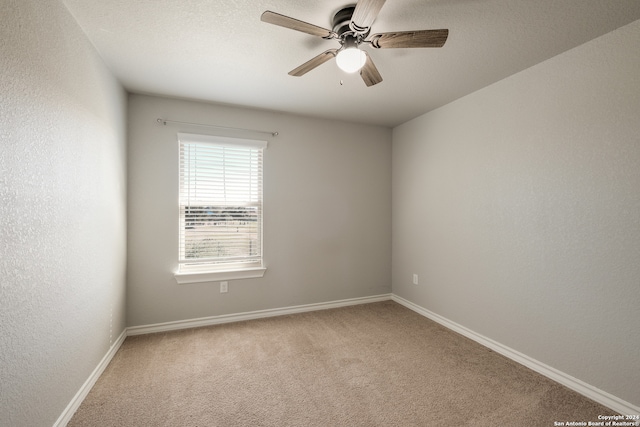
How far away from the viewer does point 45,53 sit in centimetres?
145

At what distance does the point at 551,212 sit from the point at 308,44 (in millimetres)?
2220

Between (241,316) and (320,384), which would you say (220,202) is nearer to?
(241,316)

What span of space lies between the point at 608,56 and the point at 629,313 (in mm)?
1656

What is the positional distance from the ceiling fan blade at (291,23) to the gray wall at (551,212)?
5.90 feet

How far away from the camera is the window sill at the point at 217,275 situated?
3002 mm

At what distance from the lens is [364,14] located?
142cm

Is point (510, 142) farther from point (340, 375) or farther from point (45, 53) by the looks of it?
point (45, 53)

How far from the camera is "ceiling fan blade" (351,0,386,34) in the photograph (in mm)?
1326

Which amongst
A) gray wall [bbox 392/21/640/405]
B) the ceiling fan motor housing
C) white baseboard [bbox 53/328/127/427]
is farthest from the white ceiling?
white baseboard [bbox 53/328/127/427]

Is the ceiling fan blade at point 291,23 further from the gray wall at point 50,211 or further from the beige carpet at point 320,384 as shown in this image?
the beige carpet at point 320,384

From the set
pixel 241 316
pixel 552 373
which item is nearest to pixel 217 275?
pixel 241 316

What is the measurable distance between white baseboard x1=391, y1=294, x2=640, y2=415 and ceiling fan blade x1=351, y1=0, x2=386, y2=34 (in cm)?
273

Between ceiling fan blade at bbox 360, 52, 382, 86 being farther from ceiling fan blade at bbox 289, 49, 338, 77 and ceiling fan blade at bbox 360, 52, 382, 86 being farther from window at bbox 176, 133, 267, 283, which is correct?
window at bbox 176, 133, 267, 283

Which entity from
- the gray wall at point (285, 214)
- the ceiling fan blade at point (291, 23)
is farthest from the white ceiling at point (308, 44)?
the gray wall at point (285, 214)
